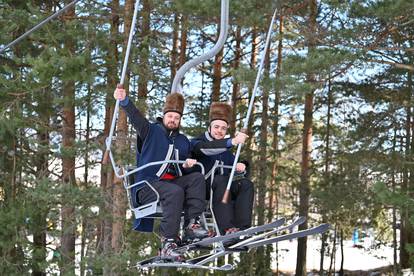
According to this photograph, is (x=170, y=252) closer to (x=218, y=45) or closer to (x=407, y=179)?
(x=218, y=45)

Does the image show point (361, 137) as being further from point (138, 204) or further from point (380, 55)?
point (138, 204)

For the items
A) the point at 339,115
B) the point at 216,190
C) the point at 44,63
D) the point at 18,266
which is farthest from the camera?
the point at 339,115

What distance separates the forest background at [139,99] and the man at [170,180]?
15.9 feet

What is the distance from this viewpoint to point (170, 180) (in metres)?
5.10

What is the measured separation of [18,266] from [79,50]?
16.8 ft

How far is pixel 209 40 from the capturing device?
18.1 m

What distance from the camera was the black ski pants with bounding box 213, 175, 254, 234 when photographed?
5.08 m

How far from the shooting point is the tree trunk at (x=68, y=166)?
11.4 metres

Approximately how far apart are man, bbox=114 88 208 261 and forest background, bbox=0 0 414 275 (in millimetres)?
4853

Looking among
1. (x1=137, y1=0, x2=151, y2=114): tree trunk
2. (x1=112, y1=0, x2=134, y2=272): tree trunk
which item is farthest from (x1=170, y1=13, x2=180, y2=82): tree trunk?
(x1=112, y1=0, x2=134, y2=272): tree trunk

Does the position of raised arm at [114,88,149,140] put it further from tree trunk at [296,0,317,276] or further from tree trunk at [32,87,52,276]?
tree trunk at [296,0,317,276]


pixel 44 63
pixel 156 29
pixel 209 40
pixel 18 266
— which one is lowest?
pixel 18 266

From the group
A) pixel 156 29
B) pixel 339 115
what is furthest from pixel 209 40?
pixel 339 115

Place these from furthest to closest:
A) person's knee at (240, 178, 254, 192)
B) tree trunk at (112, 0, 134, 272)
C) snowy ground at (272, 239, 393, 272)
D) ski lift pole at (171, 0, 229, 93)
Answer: snowy ground at (272, 239, 393, 272) → tree trunk at (112, 0, 134, 272) → person's knee at (240, 178, 254, 192) → ski lift pole at (171, 0, 229, 93)
